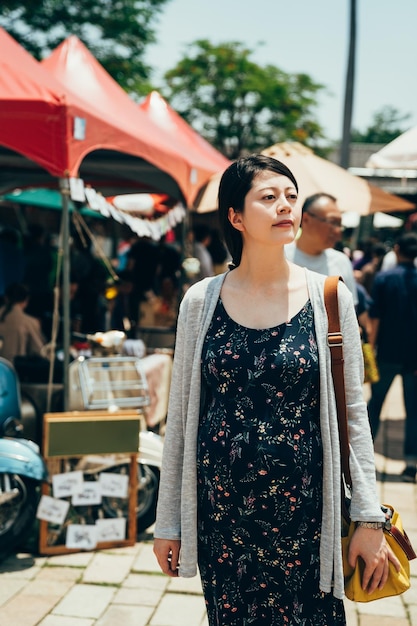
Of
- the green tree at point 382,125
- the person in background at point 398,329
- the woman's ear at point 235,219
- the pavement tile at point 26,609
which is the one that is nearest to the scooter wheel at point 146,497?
the pavement tile at point 26,609

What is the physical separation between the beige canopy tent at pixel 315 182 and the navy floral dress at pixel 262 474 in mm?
5656

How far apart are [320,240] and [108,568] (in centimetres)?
208

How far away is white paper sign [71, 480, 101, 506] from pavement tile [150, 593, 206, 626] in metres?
0.79

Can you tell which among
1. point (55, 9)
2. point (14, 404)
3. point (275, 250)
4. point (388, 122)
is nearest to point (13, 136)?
point (14, 404)

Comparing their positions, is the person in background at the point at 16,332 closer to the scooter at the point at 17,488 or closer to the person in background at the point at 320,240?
the scooter at the point at 17,488

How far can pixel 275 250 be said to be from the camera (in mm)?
2168

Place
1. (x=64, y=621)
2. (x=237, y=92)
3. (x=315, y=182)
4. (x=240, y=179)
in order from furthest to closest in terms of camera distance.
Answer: (x=237, y=92), (x=315, y=182), (x=64, y=621), (x=240, y=179)

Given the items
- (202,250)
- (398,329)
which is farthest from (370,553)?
(202,250)

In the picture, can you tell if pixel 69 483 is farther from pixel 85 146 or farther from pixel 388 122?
pixel 388 122

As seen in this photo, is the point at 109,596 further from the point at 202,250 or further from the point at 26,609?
the point at 202,250

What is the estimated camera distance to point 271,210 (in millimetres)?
2107

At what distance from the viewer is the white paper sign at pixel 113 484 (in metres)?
4.54

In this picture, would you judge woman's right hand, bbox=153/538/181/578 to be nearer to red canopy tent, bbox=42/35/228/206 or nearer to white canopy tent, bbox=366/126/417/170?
red canopy tent, bbox=42/35/228/206

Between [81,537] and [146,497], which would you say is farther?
[146,497]
